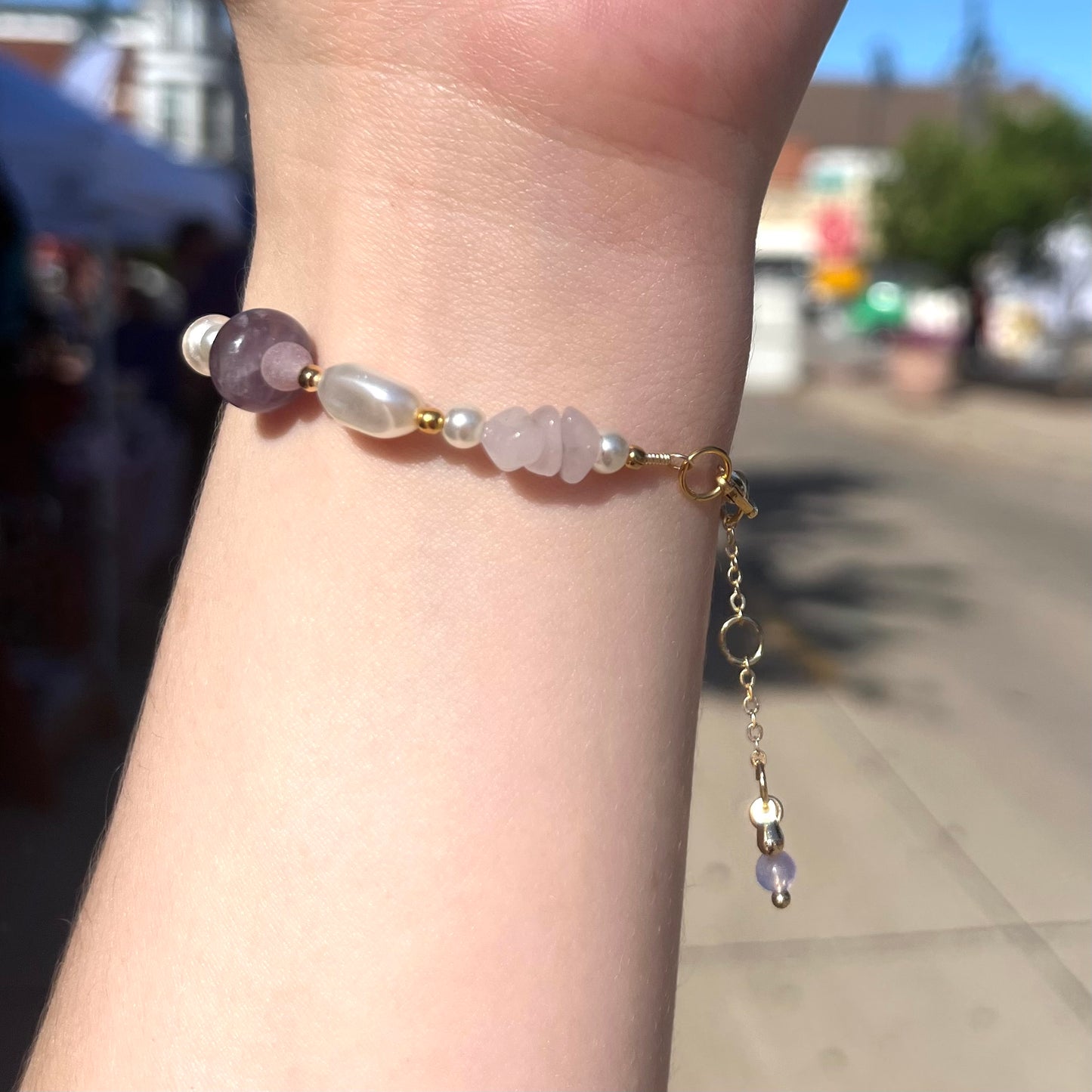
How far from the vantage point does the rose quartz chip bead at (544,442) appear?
0.62m

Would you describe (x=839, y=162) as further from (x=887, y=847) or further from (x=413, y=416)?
(x=413, y=416)

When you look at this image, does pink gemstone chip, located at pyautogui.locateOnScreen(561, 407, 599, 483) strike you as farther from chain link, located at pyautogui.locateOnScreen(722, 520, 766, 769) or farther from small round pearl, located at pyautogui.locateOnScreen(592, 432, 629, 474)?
chain link, located at pyautogui.locateOnScreen(722, 520, 766, 769)

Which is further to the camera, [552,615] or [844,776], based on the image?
[844,776]

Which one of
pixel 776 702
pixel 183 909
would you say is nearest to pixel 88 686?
pixel 776 702

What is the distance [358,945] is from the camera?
23.5 inches

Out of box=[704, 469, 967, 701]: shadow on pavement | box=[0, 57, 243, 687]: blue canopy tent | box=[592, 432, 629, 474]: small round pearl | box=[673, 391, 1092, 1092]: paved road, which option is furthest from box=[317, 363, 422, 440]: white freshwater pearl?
box=[0, 57, 243, 687]: blue canopy tent

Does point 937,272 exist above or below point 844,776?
above

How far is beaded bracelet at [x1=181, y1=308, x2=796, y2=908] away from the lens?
25.1 inches

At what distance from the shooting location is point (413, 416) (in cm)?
64

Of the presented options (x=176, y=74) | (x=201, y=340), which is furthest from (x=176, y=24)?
(x=201, y=340)

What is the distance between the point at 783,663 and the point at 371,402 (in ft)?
15.3

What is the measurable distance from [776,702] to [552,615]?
411cm

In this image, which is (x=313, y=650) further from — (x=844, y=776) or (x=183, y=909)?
(x=844, y=776)

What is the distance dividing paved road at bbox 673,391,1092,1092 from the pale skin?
217cm
